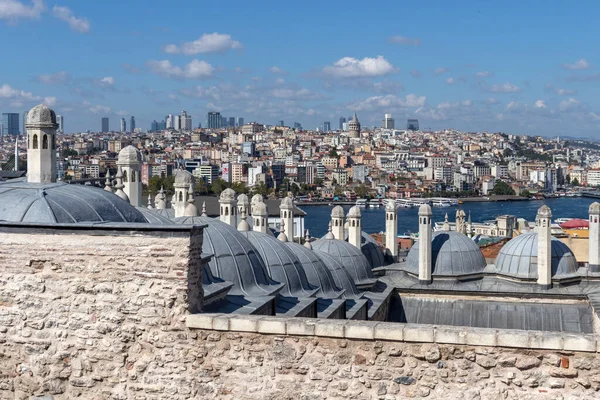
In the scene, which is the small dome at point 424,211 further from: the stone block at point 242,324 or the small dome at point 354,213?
the stone block at point 242,324

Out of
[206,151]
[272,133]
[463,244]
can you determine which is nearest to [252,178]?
[206,151]

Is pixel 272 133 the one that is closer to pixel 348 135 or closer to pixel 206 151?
pixel 348 135

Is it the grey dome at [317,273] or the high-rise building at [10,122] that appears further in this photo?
the high-rise building at [10,122]

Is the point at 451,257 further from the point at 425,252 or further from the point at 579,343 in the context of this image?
the point at 579,343

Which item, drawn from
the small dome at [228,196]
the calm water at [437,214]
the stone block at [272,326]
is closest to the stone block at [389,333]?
the stone block at [272,326]

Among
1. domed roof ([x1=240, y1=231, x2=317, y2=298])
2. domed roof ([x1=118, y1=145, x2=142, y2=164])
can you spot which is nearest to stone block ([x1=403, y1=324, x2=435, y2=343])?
domed roof ([x1=240, y1=231, x2=317, y2=298])

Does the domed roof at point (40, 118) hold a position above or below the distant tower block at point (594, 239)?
above

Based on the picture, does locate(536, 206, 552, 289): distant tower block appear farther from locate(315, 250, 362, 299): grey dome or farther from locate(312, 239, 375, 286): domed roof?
locate(315, 250, 362, 299): grey dome

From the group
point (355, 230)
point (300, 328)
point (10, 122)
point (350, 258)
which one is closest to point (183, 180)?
point (350, 258)
